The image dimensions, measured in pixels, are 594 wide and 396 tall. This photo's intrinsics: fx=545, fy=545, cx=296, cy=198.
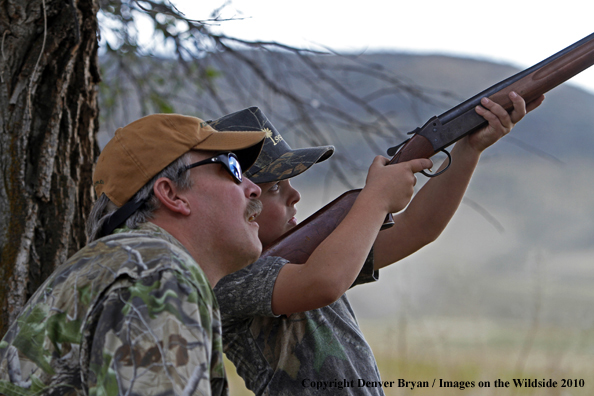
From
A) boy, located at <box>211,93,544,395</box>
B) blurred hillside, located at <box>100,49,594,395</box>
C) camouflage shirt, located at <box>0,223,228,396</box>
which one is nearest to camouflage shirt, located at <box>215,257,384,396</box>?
boy, located at <box>211,93,544,395</box>

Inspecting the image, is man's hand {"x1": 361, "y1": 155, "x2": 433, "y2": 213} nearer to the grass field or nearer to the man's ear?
the man's ear

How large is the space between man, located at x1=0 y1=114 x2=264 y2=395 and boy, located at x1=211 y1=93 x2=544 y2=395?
0.38m

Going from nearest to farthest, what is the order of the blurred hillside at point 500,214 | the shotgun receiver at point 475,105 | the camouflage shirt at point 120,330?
the camouflage shirt at point 120,330 < the shotgun receiver at point 475,105 < the blurred hillside at point 500,214

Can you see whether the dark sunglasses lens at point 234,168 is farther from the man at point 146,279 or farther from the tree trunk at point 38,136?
the tree trunk at point 38,136

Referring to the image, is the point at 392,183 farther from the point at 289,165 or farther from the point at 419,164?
the point at 289,165

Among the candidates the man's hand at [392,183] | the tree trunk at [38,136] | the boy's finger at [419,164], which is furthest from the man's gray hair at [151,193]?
the boy's finger at [419,164]

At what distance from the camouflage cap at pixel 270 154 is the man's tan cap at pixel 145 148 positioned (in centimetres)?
60

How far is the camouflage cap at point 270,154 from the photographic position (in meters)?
2.55

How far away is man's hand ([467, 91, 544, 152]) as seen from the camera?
2.78 meters

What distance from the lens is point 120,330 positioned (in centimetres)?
131

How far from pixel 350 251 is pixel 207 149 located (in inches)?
28.6

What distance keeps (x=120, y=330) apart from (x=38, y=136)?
1.87 metres

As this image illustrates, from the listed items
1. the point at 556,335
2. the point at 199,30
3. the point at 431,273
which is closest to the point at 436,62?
the point at 431,273

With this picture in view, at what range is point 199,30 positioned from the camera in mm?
3938
